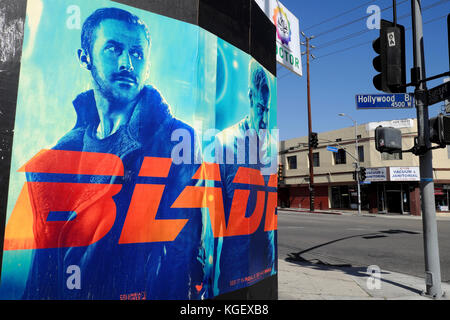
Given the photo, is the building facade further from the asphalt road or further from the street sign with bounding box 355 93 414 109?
the street sign with bounding box 355 93 414 109

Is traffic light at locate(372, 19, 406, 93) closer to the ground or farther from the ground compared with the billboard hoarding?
closer to the ground

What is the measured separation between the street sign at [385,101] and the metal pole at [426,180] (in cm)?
27

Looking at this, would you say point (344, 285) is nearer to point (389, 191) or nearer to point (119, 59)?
point (119, 59)

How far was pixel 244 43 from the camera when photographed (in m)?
4.56

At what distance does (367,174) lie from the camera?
3120 cm

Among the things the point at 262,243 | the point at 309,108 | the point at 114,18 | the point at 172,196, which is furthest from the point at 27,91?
the point at 309,108

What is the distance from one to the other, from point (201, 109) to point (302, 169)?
3669 cm

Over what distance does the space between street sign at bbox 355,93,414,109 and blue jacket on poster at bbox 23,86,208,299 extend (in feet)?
14.1

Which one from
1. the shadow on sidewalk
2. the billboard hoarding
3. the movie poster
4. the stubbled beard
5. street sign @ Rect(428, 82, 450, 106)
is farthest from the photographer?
the shadow on sidewalk

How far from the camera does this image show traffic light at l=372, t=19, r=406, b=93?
17.0 feet

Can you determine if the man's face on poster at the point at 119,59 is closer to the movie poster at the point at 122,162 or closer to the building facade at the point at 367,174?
the movie poster at the point at 122,162

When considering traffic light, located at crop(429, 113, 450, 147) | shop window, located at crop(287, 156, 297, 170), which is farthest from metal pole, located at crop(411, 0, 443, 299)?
shop window, located at crop(287, 156, 297, 170)

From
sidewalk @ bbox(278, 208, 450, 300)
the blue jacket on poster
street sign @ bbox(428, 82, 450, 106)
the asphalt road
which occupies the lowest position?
the asphalt road

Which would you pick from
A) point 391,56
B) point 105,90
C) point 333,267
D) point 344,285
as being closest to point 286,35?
point 391,56
